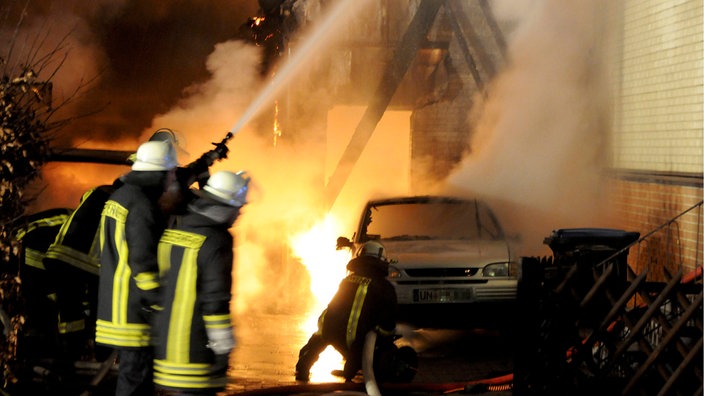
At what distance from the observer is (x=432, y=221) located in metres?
→ 12.4

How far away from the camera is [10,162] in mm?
7047

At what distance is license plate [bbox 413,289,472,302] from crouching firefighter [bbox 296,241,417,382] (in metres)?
2.09

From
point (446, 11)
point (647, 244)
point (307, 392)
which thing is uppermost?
point (446, 11)

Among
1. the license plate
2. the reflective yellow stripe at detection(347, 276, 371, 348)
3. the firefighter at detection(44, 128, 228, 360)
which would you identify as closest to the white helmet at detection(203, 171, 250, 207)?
the firefighter at detection(44, 128, 228, 360)

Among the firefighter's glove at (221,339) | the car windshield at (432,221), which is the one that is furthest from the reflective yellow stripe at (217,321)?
the car windshield at (432,221)

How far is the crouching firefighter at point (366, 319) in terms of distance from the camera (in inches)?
328

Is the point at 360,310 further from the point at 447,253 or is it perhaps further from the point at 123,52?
the point at 123,52

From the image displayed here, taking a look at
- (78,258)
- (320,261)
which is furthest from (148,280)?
(320,261)

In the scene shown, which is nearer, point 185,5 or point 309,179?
point 309,179

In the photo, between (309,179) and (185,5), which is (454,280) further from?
(185,5)

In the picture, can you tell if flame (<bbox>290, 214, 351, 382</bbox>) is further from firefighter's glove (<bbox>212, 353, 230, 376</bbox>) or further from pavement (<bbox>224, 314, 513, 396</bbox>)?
firefighter's glove (<bbox>212, 353, 230, 376</bbox>)

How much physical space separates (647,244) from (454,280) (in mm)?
2977

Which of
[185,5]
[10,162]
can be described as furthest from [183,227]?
[185,5]

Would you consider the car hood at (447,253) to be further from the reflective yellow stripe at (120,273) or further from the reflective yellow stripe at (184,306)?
the reflective yellow stripe at (184,306)
